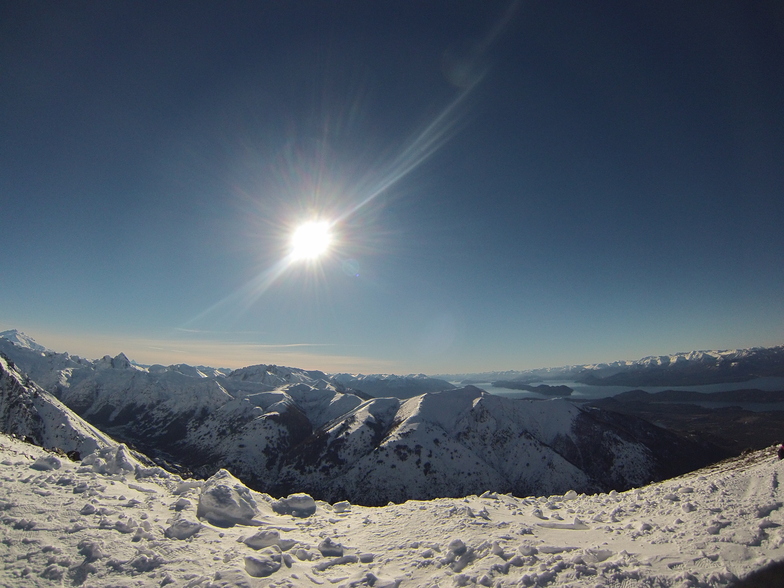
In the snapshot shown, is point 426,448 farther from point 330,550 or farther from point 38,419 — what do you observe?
point 38,419

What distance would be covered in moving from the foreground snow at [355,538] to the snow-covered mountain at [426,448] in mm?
73017

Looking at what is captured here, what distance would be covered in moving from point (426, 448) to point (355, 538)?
82.4 m

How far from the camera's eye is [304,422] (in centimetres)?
13450

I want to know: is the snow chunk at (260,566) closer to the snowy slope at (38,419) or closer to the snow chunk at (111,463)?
the snow chunk at (111,463)

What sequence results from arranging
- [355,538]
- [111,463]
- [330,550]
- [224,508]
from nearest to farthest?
[330,550], [355,538], [224,508], [111,463]

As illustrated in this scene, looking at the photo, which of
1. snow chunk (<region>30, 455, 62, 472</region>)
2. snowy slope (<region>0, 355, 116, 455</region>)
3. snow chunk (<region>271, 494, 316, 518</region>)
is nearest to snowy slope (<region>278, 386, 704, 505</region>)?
snowy slope (<region>0, 355, 116, 455</region>)

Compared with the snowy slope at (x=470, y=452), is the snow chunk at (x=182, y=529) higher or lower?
higher

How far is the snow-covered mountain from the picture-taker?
81500mm

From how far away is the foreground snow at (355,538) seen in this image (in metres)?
7.40

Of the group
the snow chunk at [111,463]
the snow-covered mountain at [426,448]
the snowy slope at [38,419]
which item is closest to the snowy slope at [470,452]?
the snow-covered mountain at [426,448]

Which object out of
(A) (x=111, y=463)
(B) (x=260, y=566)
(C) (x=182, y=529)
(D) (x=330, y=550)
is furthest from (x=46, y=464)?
(D) (x=330, y=550)

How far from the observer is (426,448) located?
286 feet

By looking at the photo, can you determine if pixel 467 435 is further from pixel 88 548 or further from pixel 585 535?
pixel 88 548

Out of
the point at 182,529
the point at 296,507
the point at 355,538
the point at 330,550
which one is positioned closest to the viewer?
the point at 182,529
